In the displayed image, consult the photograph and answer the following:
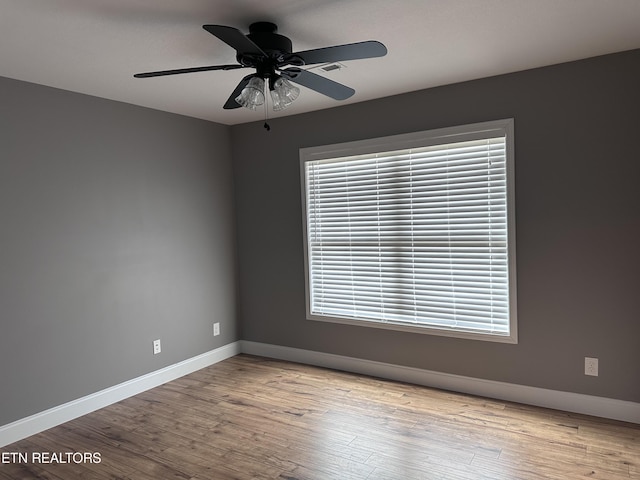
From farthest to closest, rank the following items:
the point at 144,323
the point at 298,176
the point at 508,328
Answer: the point at 298,176, the point at 144,323, the point at 508,328

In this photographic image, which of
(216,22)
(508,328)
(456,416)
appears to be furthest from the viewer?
(508,328)

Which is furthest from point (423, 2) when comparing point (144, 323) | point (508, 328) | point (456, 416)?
point (144, 323)

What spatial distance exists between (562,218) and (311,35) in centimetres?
212

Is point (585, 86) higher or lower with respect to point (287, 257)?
higher

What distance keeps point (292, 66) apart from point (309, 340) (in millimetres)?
2803

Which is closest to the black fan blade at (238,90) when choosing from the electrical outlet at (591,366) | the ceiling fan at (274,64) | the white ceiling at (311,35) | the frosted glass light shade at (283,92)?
the ceiling fan at (274,64)

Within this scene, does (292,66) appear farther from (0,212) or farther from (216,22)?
(0,212)

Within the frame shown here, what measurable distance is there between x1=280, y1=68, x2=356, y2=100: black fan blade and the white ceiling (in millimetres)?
252

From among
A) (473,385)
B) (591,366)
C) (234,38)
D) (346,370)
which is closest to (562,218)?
(591,366)

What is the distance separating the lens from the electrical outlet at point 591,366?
10.1ft

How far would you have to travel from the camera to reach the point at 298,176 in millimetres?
4355

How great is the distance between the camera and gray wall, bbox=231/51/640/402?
2.92 m

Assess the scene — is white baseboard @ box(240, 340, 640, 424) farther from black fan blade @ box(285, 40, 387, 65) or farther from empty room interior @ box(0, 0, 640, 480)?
black fan blade @ box(285, 40, 387, 65)

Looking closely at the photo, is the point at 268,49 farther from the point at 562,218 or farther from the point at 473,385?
the point at 473,385
